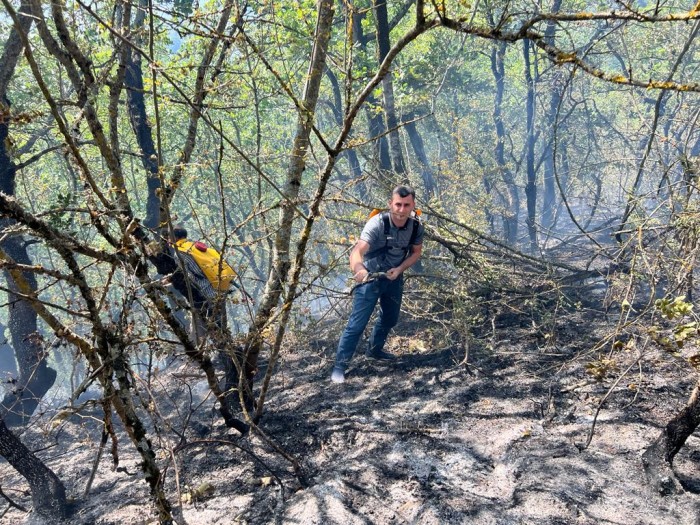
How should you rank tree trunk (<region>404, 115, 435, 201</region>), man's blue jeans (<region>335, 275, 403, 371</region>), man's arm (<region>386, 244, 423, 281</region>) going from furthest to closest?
tree trunk (<region>404, 115, 435, 201</region>) < man's blue jeans (<region>335, 275, 403, 371</region>) < man's arm (<region>386, 244, 423, 281</region>)

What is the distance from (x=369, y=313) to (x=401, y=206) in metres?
1.12

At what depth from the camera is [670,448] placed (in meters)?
2.61

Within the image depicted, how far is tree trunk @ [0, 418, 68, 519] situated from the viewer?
3438 mm

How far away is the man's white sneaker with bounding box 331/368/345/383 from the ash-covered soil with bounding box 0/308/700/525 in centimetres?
10

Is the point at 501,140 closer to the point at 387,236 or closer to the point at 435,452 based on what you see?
the point at 387,236

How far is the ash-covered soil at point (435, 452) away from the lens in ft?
8.61

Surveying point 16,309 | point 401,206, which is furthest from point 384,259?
point 16,309

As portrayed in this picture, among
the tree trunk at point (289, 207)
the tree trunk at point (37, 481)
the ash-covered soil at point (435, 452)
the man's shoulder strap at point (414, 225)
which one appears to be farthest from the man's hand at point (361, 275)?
the tree trunk at point (37, 481)

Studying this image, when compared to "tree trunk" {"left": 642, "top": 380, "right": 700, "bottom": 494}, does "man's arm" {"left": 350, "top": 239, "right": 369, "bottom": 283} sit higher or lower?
higher

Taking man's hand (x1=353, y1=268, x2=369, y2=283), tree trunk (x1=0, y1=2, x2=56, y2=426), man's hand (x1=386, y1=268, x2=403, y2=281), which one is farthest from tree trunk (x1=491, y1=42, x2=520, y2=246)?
tree trunk (x1=0, y1=2, x2=56, y2=426)

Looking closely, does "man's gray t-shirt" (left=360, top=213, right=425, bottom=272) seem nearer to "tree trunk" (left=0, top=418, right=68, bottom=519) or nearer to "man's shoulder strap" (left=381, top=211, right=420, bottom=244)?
"man's shoulder strap" (left=381, top=211, right=420, bottom=244)

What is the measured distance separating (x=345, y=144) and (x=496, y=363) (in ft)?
9.79

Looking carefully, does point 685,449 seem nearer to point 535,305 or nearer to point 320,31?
point 535,305

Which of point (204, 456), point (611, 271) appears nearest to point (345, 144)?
point (204, 456)
